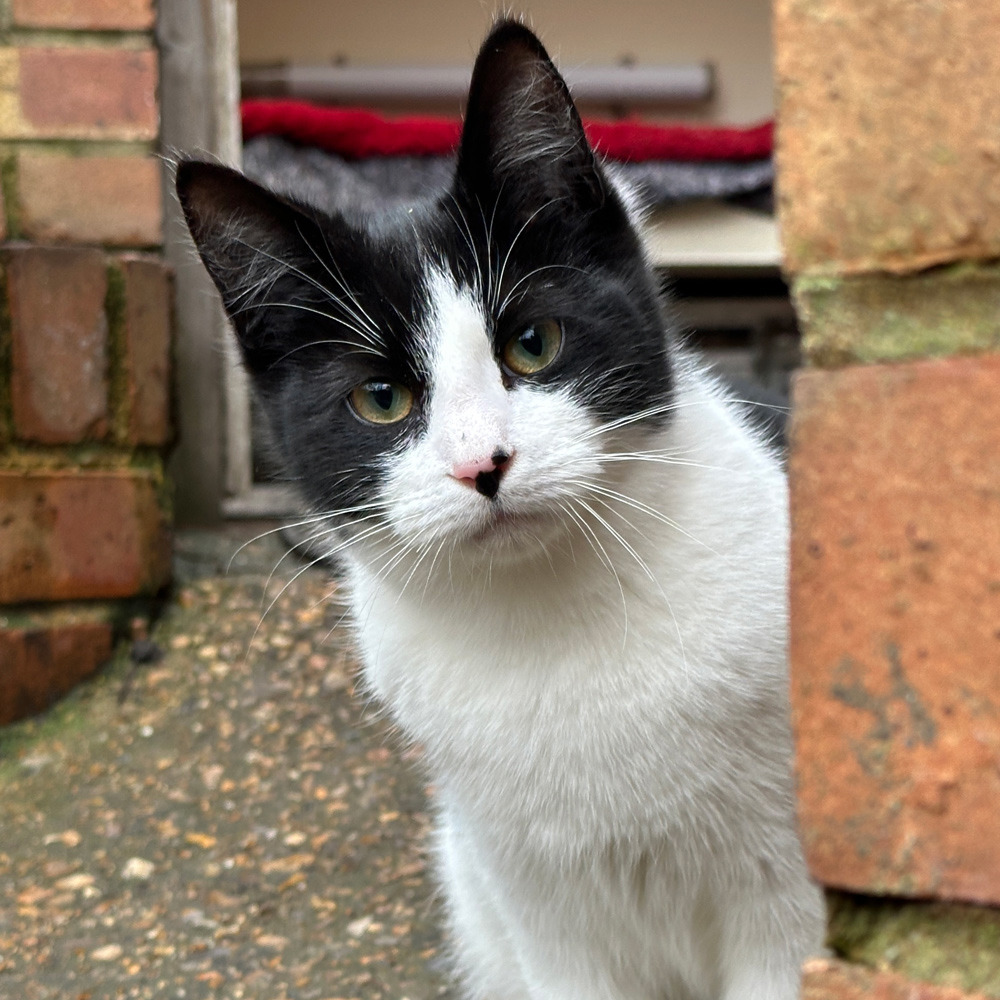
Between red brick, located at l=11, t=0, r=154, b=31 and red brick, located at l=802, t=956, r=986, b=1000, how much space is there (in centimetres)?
167

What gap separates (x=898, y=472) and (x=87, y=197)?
1.56 meters

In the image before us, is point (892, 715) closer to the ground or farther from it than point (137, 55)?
closer to the ground

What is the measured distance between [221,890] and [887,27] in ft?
4.07

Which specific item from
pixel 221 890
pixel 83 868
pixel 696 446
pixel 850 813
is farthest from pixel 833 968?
pixel 83 868

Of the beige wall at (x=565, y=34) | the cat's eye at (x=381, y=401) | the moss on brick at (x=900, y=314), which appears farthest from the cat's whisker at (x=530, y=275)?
the beige wall at (x=565, y=34)

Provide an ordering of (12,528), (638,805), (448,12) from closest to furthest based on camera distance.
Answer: (638,805) → (12,528) → (448,12)

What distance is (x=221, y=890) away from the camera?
4.47 ft

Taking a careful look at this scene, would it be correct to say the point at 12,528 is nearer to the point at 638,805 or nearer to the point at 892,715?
the point at 638,805

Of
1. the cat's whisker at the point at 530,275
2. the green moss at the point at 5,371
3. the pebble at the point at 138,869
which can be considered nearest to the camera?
the cat's whisker at the point at 530,275

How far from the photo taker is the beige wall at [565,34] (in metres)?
3.61

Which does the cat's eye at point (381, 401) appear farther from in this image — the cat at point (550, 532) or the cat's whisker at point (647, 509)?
the cat's whisker at point (647, 509)

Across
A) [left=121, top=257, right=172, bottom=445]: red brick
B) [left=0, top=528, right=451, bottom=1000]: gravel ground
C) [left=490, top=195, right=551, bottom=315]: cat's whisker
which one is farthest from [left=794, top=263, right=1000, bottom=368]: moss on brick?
[left=121, top=257, right=172, bottom=445]: red brick

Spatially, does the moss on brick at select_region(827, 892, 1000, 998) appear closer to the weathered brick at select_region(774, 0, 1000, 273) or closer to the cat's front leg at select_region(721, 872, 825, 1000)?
the weathered brick at select_region(774, 0, 1000, 273)

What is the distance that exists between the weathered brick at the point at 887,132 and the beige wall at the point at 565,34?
10.9 ft
